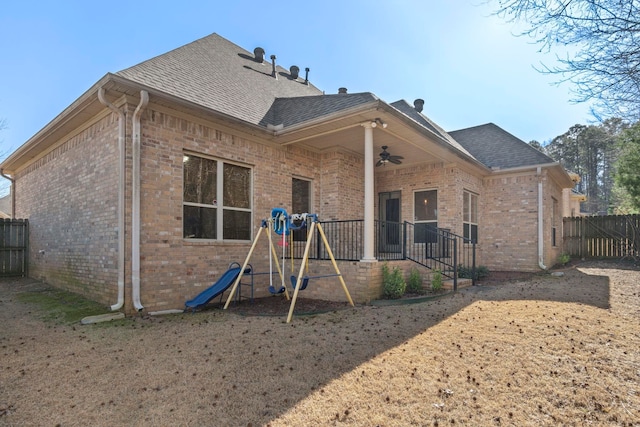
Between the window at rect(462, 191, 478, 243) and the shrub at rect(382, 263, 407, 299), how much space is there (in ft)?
15.2

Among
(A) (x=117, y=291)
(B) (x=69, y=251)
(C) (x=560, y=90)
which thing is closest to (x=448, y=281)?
(C) (x=560, y=90)

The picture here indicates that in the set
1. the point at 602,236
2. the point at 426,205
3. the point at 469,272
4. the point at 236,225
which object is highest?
the point at 426,205

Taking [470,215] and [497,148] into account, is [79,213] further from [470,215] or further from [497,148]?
[497,148]

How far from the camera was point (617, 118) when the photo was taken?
4957 millimetres

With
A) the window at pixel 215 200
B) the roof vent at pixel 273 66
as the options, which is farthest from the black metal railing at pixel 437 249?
the roof vent at pixel 273 66

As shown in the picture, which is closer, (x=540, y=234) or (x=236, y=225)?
(x=236, y=225)

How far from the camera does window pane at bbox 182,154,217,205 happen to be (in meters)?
6.41

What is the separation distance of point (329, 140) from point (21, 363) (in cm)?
632

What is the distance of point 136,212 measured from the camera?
552 cm

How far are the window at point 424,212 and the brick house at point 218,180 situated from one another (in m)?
0.04

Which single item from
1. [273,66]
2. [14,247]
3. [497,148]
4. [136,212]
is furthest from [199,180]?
[497,148]

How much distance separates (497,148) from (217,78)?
31.8ft

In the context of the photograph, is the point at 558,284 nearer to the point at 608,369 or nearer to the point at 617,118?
the point at 617,118

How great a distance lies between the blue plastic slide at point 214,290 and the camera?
5.88 meters
